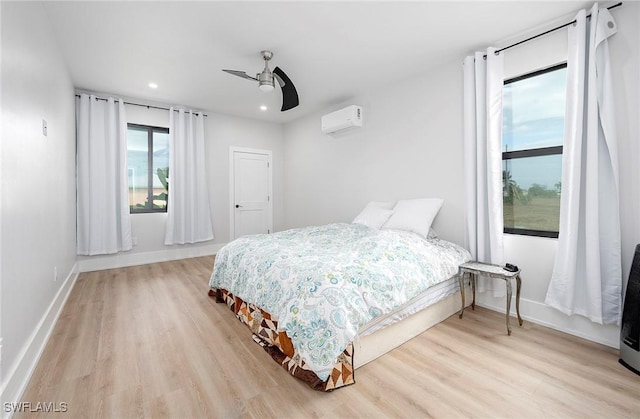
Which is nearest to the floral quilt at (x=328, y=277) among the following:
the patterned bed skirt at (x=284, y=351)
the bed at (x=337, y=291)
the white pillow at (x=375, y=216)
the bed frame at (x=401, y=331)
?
the bed at (x=337, y=291)

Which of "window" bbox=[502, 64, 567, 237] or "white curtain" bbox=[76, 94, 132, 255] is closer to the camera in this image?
"window" bbox=[502, 64, 567, 237]

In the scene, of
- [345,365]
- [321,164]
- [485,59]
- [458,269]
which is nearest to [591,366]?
[458,269]

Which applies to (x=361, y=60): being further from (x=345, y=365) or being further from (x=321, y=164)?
(x=345, y=365)

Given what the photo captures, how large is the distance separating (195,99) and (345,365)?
4329mm

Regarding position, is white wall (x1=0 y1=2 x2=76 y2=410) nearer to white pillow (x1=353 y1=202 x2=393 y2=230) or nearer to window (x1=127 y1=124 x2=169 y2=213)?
window (x1=127 y1=124 x2=169 y2=213)

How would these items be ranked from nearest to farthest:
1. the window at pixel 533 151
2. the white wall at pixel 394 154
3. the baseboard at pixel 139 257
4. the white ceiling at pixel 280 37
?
1. the white ceiling at pixel 280 37
2. the window at pixel 533 151
3. the white wall at pixel 394 154
4. the baseboard at pixel 139 257

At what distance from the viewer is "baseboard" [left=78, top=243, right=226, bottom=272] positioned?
410 centimetres

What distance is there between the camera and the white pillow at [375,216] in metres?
3.33

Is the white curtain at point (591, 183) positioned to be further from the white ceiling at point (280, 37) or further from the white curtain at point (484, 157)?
the white curtain at point (484, 157)

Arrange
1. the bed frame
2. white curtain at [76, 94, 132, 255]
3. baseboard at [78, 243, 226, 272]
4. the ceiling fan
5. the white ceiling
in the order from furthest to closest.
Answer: baseboard at [78, 243, 226, 272], white curtain at [76, 94, 132, 255], the ceiling fan, the white ceiling, the bed frame

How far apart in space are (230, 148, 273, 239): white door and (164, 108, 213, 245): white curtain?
1.97 feet

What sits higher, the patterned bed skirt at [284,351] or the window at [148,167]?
the window at [148,167]

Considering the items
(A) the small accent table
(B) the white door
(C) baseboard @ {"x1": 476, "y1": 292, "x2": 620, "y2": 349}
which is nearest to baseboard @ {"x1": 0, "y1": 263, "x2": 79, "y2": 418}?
(B) the white door

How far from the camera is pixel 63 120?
3.07m
